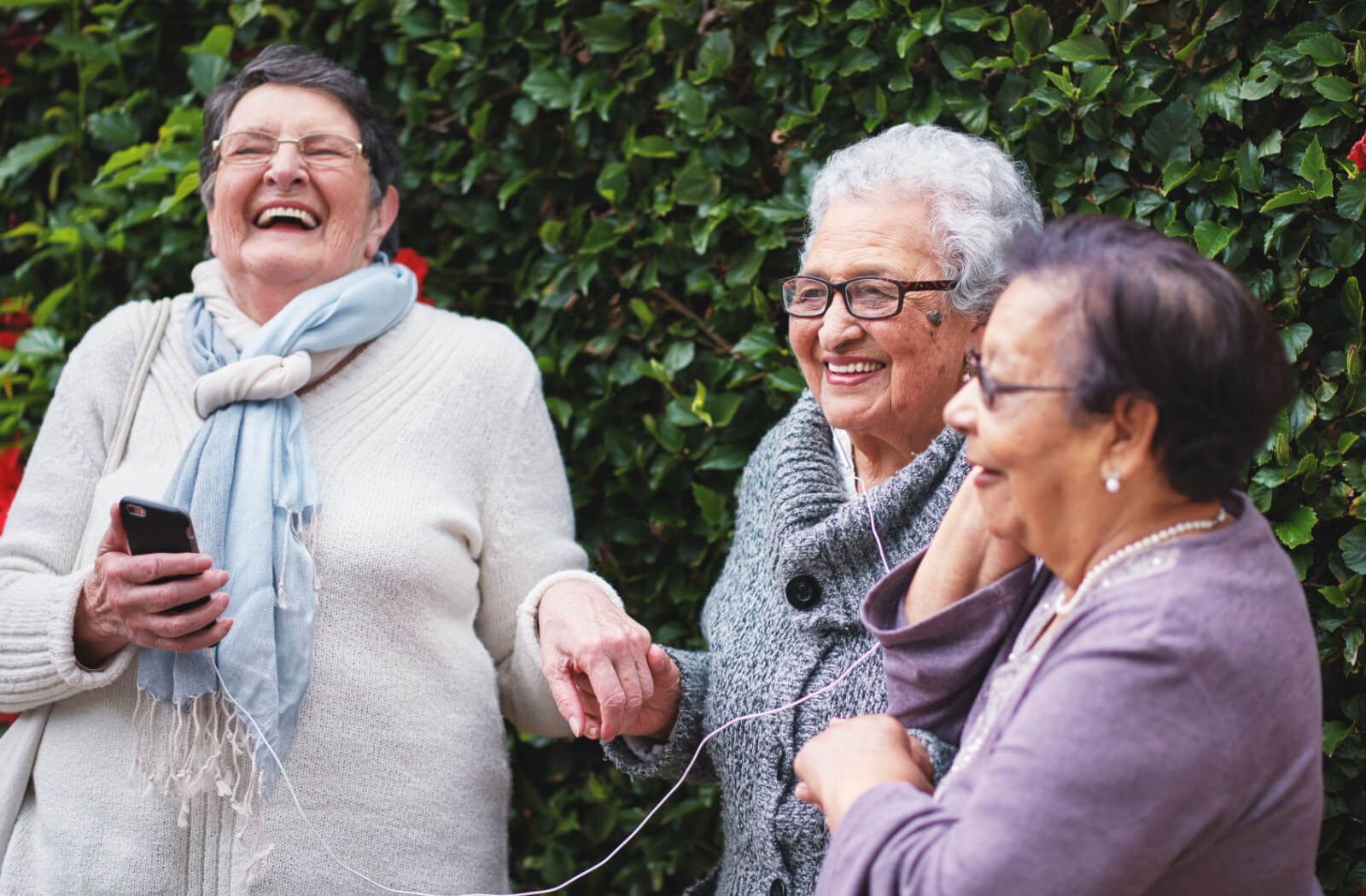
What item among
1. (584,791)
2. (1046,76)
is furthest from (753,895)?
(1046,76)

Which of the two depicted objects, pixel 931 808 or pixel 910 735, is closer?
pixel 931 808

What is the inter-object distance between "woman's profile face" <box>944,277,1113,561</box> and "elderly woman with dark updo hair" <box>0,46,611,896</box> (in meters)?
1.33

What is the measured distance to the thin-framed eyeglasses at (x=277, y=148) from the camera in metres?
2.55

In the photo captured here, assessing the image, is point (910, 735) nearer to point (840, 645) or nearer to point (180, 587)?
point (840, 645)

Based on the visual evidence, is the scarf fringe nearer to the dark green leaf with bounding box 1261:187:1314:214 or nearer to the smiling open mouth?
the smiling open mouth

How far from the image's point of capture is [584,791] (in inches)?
A: 117

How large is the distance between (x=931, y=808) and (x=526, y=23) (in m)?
2.32

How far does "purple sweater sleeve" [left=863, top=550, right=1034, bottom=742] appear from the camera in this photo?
150 centimetres

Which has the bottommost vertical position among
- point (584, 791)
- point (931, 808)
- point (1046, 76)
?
point (584, 791)

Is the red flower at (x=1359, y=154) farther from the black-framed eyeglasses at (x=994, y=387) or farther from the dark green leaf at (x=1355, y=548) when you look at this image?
the black-framed eyeglasses at (x=994, y=387)

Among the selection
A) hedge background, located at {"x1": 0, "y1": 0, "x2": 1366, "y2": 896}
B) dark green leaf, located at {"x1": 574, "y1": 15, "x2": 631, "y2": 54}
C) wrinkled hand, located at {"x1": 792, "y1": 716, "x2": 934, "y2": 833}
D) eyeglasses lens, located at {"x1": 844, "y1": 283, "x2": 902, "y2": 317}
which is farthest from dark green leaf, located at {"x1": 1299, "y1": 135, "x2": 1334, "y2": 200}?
dark green leaf, located at {"x1": 574, "y1": 15, "x2": 631, "y2": 54}

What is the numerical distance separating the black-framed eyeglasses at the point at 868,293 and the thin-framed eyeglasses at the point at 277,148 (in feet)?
3.75

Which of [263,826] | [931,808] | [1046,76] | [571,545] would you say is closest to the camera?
[931,808]

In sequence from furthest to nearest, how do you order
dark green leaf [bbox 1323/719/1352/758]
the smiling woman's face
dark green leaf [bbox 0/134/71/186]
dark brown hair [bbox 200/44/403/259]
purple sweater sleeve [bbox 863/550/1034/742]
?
1. dark green leaf [bbox 0/134/71/186]
2. dark brown hair [bbox 200/44/403/259]
3. the smiling woman's face
4. dark green leaf [bbox 1323/719/1352/758]
5. purple sweater sleeve [bbox 863/550/1034/742]
